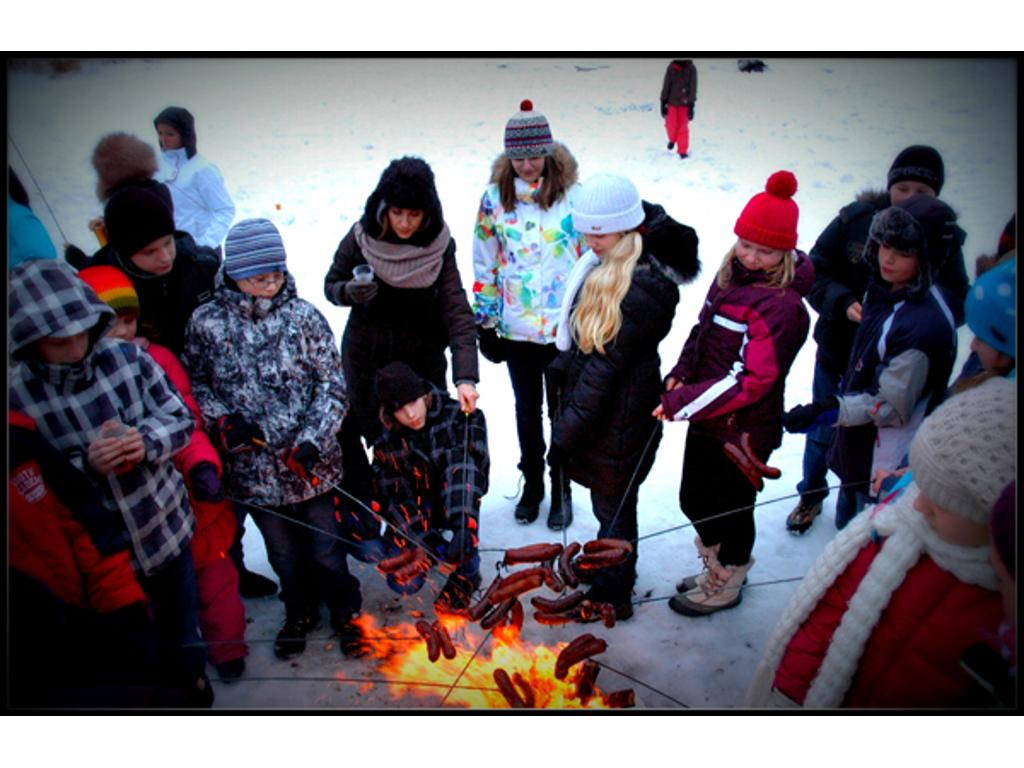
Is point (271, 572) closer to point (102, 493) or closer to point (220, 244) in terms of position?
point (102, 493)

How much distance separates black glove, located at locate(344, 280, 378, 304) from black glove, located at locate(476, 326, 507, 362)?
640mm

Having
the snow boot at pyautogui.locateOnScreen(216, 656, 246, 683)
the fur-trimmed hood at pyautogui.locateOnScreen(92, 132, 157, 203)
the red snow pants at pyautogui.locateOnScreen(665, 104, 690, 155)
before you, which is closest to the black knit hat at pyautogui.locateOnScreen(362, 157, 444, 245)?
the fur-trimmed hood at pyautogui.locateOnScreen(92, 132, 157, 203)

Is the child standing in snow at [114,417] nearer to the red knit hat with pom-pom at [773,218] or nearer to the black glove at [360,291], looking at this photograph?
the black glove at [360,291]

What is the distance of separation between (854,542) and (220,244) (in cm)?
327

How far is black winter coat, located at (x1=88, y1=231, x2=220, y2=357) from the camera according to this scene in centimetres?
269

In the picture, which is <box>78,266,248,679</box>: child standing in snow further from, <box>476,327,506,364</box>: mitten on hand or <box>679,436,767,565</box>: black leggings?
<box>679,436,767,565</box>: black leggings

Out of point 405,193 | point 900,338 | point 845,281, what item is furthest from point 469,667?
point 845,281

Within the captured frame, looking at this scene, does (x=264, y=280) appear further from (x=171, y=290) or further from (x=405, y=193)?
(x=405, y=193)

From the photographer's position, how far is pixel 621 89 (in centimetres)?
419

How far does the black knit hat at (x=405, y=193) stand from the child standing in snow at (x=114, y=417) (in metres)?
1.05

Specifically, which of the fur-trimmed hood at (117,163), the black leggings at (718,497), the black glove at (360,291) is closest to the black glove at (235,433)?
the black glove at (360,291)

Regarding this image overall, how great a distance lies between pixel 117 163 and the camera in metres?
2.83

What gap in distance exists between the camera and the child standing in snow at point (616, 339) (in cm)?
260

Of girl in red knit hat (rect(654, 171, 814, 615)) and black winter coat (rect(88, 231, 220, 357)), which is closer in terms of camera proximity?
girl in red knit hat (rect(654, 171, 814, 615))
